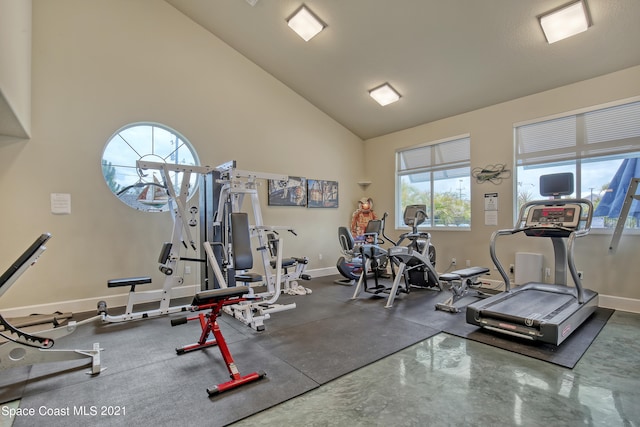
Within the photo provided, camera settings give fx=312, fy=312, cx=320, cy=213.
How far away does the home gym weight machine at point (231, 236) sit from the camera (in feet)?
12.5

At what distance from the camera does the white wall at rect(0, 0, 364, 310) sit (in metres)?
4.17

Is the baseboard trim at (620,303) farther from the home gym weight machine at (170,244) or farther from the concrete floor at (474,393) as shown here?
the home gym weight machine at (170,244)

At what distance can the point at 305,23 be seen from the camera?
16.1 feet

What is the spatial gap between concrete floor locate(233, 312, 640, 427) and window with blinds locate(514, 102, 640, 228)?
8.52ft

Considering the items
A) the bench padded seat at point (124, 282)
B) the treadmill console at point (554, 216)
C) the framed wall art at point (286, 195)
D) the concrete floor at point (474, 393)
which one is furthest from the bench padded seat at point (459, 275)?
the bench padded seat at point (124, 282)

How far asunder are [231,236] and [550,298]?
405cm

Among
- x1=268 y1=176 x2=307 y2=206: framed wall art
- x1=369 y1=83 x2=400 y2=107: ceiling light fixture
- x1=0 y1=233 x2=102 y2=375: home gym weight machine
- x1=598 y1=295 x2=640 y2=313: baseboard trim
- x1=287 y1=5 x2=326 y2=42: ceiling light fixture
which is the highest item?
x1=287 y1=5 x2=326 y2=42: ceiling light fixture

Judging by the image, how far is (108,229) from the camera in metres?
4.65

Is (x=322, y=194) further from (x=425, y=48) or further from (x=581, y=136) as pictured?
(x=581, y=136)

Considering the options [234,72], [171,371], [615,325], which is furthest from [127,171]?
[615,325]

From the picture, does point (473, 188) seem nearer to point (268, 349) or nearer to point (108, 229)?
point (268, 349)

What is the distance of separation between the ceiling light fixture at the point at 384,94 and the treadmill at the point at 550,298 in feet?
9.88

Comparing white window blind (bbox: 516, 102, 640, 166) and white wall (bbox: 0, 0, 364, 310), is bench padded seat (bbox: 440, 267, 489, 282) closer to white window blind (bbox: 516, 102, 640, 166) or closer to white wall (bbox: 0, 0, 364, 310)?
white window blind (bbox: 516, 102, 640, 166)

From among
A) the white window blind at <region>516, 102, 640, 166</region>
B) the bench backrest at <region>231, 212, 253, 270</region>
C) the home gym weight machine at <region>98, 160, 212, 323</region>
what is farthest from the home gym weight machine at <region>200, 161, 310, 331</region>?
the white window blind at <region>516, 102, 640, 166</region>
